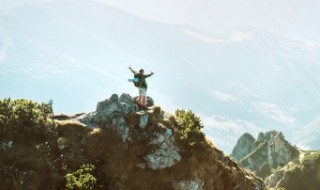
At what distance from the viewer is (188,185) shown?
45.2m

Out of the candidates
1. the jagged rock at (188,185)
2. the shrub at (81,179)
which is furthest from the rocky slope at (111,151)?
the shrub at (81,179)

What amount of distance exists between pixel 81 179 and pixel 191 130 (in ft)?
49.6

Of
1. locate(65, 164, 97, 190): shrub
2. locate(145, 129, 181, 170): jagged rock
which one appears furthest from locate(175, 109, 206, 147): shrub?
locate(65, 164, 97, 190): shrub

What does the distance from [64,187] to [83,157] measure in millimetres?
4458

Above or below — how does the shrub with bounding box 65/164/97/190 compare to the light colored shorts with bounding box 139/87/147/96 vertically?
below

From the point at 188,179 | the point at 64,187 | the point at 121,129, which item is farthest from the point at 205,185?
the point at 64,187

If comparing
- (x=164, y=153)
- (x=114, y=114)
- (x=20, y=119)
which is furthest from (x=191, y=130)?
(x=20, y=119)

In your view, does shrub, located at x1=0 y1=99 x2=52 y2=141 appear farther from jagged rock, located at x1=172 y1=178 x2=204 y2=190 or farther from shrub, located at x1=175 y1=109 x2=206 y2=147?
shrub, located at x1=175 y1=109 x2=206 y2=147

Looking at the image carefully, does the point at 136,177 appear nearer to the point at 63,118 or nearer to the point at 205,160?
the point at 205,160

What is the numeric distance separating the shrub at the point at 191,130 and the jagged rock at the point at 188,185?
170 inches

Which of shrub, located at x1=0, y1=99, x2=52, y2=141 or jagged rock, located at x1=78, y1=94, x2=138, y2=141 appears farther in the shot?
jagged rock, located at x1=78, y1=94, x2=138, y2=141

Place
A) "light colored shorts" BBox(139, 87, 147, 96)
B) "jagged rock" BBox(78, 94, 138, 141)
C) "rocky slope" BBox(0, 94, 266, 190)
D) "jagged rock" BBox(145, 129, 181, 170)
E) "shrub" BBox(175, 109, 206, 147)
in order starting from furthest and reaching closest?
"light colored shorts" BBox(139, 87, 147, 96), "shrub" BBox(175, 109, 206, 147), "jagged rock" BBox(78, 94, 138, 141), "jagged rock" BBox(145, 129, 181, 170), "rocky slope" BBox(0, 94, 266, 190)

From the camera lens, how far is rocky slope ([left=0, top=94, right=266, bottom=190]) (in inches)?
1597

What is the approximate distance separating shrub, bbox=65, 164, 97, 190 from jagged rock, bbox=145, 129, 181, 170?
7.01 metres
